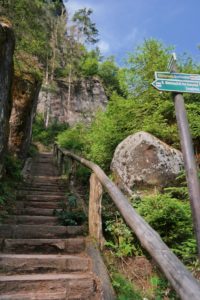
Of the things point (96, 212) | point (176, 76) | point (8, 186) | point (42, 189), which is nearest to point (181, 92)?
point (176, 76)

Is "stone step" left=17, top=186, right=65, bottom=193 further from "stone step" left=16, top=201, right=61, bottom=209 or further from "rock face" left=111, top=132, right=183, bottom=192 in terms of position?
"rock face" left=111, top=132, right=183, bottom=192

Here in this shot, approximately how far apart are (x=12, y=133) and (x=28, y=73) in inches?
97.6

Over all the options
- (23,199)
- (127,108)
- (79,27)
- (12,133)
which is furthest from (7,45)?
(79,27)

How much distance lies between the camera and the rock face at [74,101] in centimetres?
3139

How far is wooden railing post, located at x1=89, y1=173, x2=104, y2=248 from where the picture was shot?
4.04m

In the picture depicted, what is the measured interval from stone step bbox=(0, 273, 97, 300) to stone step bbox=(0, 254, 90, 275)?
0.21 meters

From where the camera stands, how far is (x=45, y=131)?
26.3 metres

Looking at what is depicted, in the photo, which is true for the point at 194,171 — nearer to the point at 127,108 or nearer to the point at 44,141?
the point at 127,108

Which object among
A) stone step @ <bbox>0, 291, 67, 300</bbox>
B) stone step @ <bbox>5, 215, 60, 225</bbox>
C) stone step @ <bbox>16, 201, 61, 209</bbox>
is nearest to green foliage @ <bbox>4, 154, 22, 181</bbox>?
stone step @ <bbox>16, 201, 61, 209</bbox>

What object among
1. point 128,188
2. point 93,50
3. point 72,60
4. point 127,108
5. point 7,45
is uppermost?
point 93,50

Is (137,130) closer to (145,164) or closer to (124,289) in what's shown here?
(145,164)

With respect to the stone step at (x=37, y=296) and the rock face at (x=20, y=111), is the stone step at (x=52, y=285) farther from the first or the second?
the rock face at (x=20, y=111)

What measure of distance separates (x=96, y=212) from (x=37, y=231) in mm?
1051

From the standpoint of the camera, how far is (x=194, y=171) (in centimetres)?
249
